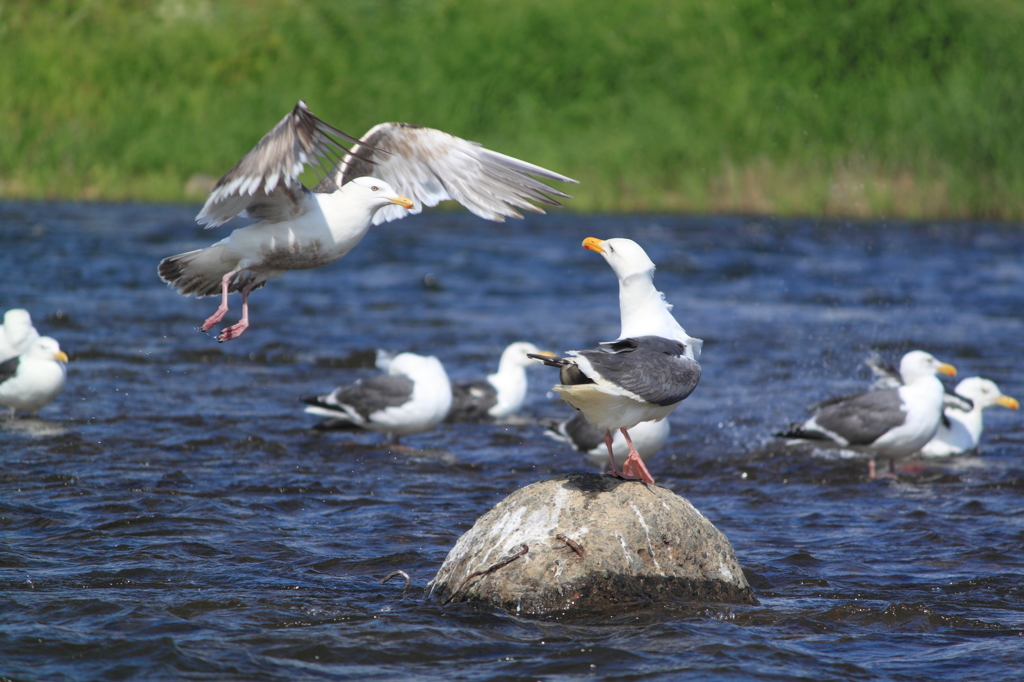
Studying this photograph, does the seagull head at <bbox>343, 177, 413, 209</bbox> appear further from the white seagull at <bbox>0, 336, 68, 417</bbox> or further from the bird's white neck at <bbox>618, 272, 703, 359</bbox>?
the white seagull at <bbox>0, 336, 68, 417</bbox>

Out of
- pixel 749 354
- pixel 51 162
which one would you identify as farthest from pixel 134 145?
pixel 749 354

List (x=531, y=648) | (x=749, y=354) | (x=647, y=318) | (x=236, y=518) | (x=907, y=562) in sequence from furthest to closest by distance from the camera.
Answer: (x=749, y=354)
(x=236, y=518)
(x=907, y=562)
(x=647, y=318)
(x=531, y=648)

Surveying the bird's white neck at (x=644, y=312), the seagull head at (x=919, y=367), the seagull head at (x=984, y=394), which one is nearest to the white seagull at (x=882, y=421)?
the seagull head at (x=919, y=367)

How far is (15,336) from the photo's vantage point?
993 cm

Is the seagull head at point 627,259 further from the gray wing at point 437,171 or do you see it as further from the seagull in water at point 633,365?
the gray wing at point 437,171

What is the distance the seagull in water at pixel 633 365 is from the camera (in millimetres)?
4887

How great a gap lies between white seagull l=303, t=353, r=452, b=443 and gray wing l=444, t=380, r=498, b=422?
69 cm

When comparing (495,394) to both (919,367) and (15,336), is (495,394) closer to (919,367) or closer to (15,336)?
(919,367)

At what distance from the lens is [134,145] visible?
23328 mm

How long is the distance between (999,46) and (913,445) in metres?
15.5

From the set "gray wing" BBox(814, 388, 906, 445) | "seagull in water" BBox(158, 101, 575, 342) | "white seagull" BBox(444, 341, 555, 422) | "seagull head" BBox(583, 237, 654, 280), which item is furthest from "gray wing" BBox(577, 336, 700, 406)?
"white seagull" BBox(444, 341, 555, 422)

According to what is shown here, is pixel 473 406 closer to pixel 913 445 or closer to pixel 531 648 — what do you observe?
pixel 913 445

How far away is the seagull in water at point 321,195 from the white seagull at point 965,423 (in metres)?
4.58

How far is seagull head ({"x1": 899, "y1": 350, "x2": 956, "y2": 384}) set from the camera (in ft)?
31.0
